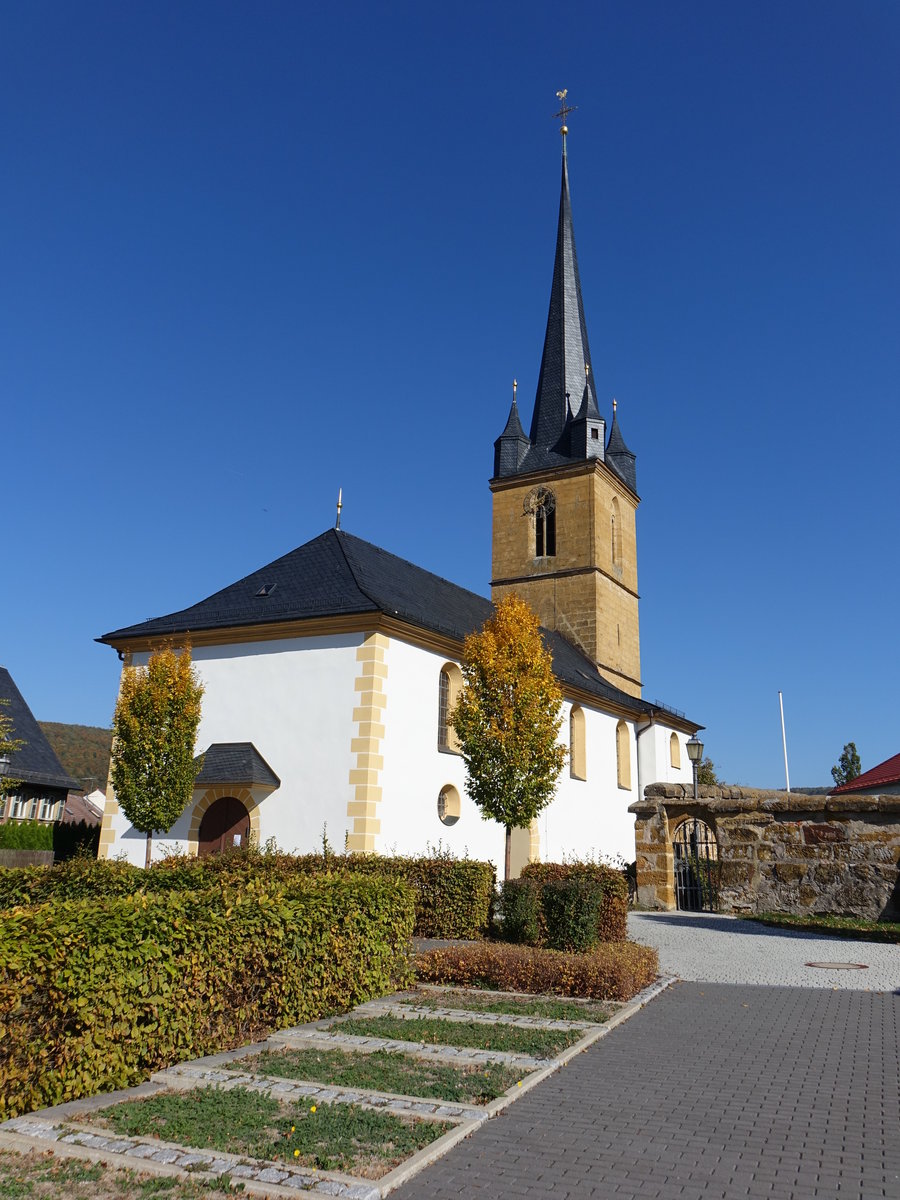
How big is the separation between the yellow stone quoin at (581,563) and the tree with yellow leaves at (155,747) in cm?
1968

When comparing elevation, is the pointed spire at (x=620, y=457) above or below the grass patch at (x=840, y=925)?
above

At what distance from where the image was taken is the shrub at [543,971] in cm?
912

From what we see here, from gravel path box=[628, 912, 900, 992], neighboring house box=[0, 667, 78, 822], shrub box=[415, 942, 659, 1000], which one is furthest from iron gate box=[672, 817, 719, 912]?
neighboring house box=[0, 667, 78, 822]

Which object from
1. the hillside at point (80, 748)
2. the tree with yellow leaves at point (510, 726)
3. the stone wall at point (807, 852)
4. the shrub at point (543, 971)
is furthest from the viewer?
the hillside at point (80, 748)

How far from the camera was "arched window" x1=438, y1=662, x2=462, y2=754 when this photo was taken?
20031 mm

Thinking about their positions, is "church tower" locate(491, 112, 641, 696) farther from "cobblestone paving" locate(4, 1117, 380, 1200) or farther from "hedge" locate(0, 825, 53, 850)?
"cobblestone paving" locate(4, 1117, 380, 1200)

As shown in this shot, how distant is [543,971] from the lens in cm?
954

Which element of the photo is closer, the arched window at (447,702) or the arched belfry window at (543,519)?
the arched window at (447,702)

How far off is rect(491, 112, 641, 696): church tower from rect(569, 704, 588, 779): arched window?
276 inches

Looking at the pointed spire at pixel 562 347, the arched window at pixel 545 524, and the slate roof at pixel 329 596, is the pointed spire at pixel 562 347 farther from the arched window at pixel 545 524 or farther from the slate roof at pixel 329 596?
the slate roof at pixel 329 596

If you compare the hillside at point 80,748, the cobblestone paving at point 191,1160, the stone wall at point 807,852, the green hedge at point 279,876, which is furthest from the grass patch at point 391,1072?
the hillside at point 80,748

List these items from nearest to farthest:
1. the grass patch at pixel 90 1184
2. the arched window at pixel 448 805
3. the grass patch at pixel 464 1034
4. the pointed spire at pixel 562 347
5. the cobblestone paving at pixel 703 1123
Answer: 1. the grass patch at pixel 90 1184
2. the cobblestone paving at pixel 703 1123
3. the grass patch at pixel 464 1034
4. the arched window at pixel 448 805
5. the pointed spire at pixel 562 347

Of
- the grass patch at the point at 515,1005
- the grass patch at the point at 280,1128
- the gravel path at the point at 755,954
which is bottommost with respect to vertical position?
the gravel path at the point at 755,954

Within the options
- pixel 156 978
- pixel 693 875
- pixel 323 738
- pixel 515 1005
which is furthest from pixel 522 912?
pixel 693 875
